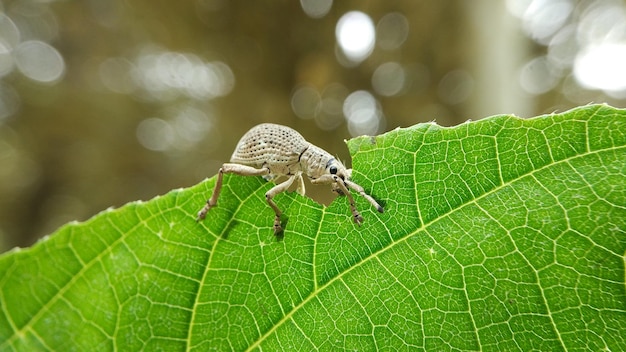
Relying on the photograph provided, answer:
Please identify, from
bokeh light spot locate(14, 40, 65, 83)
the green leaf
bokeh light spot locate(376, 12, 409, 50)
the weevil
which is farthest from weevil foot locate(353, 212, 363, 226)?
bokeh light spot locate(14, 40, 65, 83)

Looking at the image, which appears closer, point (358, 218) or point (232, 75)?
point (358, 218)

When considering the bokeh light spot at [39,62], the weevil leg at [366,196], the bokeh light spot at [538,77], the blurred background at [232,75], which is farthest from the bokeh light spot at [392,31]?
the bokeh light spot at [39,62]

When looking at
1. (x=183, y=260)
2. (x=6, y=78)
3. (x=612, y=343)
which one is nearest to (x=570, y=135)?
(x=612, y=343)

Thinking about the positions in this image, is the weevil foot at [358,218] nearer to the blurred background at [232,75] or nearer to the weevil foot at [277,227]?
the weevil foot at [277,227]

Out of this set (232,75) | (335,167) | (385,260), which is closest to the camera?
(385,260)

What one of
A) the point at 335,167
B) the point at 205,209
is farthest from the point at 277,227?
the point at 335,167

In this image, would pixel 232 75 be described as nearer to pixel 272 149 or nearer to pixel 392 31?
pixel 392 31

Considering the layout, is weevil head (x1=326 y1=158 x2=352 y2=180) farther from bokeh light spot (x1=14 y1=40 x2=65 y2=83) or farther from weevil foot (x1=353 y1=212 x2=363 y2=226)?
bokeh light spot (x1=14 y1=40 x2=65 y2=83)
